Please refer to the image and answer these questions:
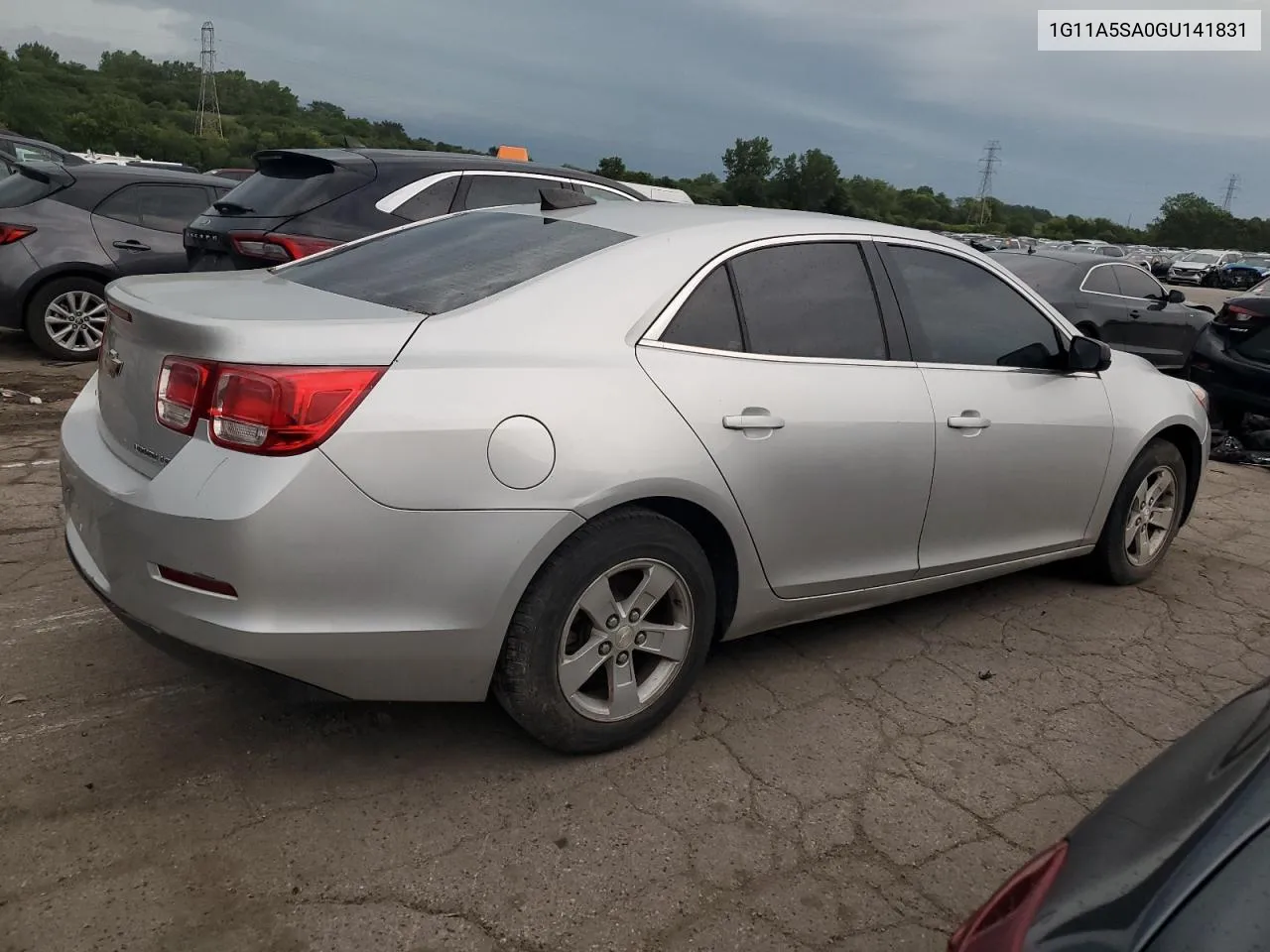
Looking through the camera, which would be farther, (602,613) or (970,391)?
(970,391)

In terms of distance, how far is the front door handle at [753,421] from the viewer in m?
3.01

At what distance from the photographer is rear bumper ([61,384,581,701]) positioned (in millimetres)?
2375

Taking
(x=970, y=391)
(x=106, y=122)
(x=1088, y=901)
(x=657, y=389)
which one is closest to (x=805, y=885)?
(x=1088, y=901)

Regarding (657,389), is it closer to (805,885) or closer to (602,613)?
(602,613)

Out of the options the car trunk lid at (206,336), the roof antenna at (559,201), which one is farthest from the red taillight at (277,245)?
the car trunk lid at (206,336)

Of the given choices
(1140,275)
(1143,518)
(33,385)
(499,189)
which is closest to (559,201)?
(1143,518)

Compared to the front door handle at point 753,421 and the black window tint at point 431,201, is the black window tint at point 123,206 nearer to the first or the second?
the black window tint at point 431,201

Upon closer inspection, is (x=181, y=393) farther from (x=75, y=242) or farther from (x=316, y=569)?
(x=75, y=242)

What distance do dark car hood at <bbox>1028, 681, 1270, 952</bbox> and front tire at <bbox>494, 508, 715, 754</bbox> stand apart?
1355 millimetres

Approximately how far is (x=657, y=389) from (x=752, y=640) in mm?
1398

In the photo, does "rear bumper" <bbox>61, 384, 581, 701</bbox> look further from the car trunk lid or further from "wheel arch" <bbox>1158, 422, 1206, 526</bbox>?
"wheel arch" <bbox>1158, 422, 1206, 526</bbox>

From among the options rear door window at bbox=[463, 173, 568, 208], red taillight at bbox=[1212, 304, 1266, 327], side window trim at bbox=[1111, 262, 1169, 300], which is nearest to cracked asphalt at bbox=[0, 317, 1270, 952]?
rear door window at bbox=[463, 173, 568, 208]

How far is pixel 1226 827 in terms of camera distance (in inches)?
60.4

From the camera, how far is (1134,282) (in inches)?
424
